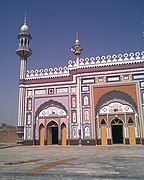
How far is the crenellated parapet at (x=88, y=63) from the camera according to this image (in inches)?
673

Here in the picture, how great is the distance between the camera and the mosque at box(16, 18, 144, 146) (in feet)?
53.9

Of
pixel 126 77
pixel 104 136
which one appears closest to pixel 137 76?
pixel 126 77

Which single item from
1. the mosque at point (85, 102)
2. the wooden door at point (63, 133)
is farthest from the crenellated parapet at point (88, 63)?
the wooden door at point (63, 133)

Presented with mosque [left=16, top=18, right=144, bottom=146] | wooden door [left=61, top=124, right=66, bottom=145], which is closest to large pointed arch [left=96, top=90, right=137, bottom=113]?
mosque [left=16, top=18, right=144, bottom=146]

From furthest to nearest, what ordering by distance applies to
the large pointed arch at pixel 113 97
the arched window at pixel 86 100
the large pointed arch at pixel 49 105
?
1. the large pointed arch at pixel 49 105
2. the arched window at pixel 86 100
3. the large pointed arch at pixel 113 97

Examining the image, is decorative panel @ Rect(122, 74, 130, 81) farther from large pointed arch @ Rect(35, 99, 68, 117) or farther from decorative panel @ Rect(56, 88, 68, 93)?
large pointed arch @ Rect(35, 99, 68, 117)

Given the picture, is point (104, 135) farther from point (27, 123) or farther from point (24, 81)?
point (24, 81)

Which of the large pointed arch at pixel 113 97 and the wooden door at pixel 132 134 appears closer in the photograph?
the wooden door at pixel 132 134

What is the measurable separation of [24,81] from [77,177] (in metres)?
16.0

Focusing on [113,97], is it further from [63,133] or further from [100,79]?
[63,133]

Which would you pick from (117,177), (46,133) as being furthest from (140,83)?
(117,177)

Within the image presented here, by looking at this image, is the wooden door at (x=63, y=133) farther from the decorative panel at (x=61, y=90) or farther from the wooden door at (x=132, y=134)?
the wooden door at (x=132, y=134)

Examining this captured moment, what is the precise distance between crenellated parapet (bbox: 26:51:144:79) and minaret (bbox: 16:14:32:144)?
779mm

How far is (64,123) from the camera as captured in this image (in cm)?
1781
